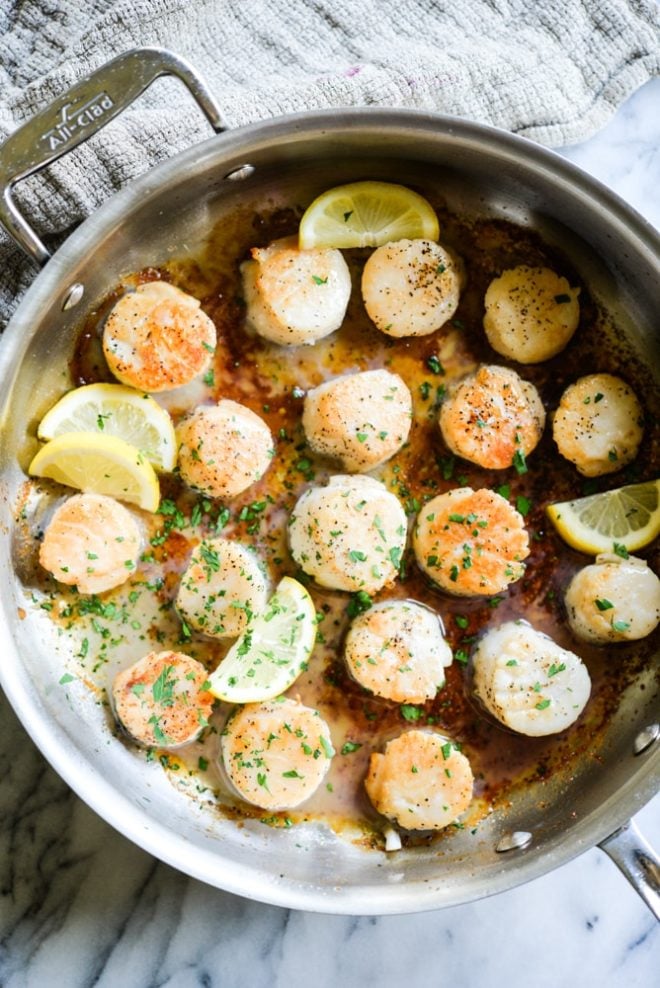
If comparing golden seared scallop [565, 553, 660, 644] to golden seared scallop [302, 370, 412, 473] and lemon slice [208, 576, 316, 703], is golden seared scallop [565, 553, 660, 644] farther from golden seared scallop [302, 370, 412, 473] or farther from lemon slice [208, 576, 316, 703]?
lemon slice [208, 576, 316, 703]

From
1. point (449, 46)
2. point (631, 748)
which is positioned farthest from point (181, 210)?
point (631, 748)

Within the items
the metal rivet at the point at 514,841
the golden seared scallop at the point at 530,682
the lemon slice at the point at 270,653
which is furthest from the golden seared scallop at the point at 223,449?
the metal rivet at the point at 514,841

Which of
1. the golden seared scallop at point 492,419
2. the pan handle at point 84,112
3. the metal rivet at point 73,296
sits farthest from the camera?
the golden seared scallop at point 492,419

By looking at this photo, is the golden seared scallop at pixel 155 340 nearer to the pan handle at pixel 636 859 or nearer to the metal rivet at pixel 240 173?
the metal rivet at pixel 240 173

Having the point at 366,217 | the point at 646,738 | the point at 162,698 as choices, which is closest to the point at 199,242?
the point at 366,217

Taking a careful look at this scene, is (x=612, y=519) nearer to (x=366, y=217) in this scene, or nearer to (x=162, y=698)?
(x=366, y=217)
